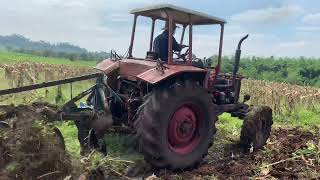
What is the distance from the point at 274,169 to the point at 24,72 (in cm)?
1391

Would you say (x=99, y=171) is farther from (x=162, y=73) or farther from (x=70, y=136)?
(x=70, y=136)

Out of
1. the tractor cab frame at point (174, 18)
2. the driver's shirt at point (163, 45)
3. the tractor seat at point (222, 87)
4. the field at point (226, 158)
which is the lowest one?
the field at point (226, 158)

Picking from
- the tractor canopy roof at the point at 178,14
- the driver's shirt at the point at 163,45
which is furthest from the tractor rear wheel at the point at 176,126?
the tractor canopy roof at the point at 178,14

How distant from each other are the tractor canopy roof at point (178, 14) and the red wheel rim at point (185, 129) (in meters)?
1.46

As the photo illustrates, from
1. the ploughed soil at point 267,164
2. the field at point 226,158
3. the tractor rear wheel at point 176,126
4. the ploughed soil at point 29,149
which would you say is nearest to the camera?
the ploughed soil at point 29,149

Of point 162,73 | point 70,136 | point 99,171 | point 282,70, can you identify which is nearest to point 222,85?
point 162,73

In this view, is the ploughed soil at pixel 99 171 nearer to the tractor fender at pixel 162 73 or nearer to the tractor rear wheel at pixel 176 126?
the tractor rear wheel at pixel 176 126

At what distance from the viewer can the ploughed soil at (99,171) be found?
471cm

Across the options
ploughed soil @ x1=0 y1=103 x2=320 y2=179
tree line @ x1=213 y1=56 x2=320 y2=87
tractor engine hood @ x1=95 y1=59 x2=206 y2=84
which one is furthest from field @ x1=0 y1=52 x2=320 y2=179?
tree line @ x1=213 y1=56 x2=320 y2=87

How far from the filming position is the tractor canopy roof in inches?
266

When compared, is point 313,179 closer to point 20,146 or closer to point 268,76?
point 20,146

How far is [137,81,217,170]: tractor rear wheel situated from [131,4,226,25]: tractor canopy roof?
115cm

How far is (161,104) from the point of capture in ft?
20.4

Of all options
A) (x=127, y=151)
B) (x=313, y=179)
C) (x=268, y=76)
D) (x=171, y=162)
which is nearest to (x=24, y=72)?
(x=127, y=151)
